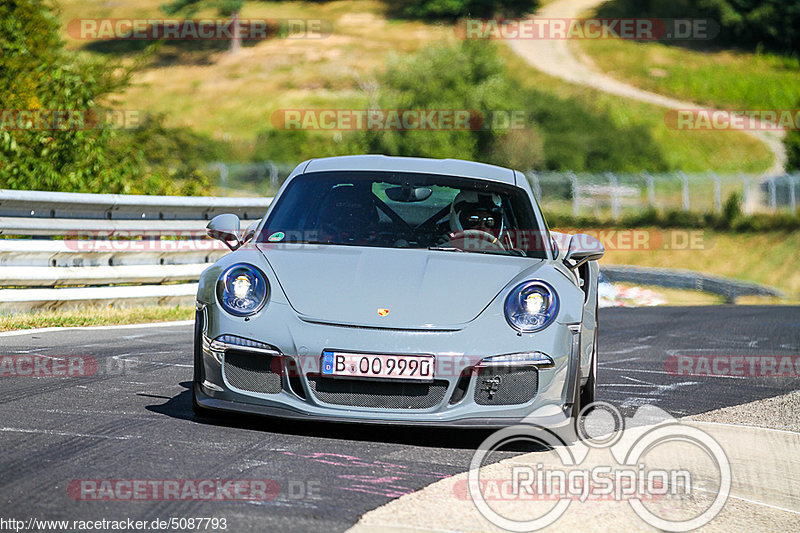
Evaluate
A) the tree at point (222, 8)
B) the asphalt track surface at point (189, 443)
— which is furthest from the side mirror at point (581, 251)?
the tree at point (222, 8)

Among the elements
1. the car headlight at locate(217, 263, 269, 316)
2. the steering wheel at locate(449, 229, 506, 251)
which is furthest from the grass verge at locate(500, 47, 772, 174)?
the car headlight at locate(217, 263, 269, 316)

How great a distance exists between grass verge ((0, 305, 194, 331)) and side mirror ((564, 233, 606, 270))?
197 inches

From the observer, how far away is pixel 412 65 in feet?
172

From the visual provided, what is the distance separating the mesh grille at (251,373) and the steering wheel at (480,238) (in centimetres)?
142

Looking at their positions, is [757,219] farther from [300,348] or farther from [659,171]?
[300,348]

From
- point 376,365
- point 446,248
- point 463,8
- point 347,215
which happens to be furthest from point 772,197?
point 463,8

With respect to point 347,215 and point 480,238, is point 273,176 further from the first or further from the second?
point 480,238

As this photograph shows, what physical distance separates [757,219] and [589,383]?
1325 inches

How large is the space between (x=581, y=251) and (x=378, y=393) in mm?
1696

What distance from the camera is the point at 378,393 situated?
516 centimetres

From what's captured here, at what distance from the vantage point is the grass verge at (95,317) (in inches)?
375

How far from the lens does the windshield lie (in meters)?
6.20

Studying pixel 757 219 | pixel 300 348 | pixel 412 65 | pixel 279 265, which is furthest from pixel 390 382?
pixel 412 65

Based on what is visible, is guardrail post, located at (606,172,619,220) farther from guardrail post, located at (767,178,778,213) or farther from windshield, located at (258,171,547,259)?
windshield, located at (258,171,547,259)
